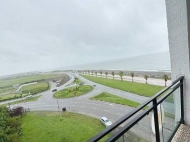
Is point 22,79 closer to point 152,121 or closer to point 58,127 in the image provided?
point 58,127

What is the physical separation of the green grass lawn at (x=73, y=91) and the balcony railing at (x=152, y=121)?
1665 centimetres

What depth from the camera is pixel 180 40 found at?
4.81 ft

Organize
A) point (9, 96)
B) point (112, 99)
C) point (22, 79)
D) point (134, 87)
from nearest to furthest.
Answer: point (134, 87), point (112, 99), point (22, 79), point (9, 96)

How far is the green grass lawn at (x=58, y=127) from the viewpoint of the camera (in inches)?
417

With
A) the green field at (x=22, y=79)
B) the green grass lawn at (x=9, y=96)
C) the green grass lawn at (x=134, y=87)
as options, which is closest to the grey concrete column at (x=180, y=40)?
the green grass lawn at (x=134, y=87)

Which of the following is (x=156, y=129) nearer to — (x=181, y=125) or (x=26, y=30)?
(x=181, y=125)

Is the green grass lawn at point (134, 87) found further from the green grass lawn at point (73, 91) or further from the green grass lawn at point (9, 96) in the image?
the green grass lawn at point (9, 96)

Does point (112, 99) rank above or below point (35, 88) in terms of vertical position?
below

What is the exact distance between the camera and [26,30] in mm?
12680

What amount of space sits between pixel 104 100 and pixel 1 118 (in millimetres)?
8624

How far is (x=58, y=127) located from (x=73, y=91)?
671 centimetres

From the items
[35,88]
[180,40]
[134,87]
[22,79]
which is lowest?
[35,88]

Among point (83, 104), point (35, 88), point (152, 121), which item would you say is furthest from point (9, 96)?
point (152, 121)

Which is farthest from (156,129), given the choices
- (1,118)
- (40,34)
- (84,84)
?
(84,84)
